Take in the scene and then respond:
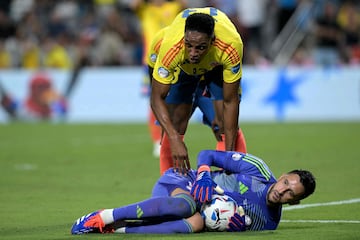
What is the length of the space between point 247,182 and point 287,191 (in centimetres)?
43

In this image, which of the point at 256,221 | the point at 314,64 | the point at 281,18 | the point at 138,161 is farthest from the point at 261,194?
the point at 281,18

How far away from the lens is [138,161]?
14070 millimetres

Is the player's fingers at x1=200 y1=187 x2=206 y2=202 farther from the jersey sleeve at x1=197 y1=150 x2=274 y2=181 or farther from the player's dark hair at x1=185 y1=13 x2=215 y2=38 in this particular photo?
the player's dark hair at x1=185 y1=13 x2=215 y2=38

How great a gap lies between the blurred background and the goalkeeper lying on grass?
543 inches

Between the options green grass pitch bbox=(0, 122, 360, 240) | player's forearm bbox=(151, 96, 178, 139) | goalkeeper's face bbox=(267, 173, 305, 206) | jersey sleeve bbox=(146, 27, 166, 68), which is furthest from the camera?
jersey sleeve bbox=(146, 27, 166, 68)

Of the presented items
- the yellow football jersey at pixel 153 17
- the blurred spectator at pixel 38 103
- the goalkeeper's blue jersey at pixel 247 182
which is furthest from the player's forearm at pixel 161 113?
the blurred spectator at pixel 38 103

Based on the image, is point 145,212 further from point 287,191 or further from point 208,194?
point 287,191

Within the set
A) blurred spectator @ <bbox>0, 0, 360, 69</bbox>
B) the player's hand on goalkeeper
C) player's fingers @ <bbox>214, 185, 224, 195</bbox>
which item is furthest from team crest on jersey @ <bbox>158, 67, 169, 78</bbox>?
blurred spectator @ <bbox>0, 0, 360, 69</bbox>

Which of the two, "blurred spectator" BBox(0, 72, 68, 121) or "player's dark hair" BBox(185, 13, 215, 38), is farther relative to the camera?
"blurred spectator" BBox(0, 72, 68, 121)

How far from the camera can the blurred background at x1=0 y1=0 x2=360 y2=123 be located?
2200 cm

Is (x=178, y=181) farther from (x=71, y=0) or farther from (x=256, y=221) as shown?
(x=71, y=0)

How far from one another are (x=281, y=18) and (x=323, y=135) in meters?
7.17

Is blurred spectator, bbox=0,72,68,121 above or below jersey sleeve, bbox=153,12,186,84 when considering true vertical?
below

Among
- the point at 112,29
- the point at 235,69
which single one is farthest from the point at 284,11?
the point at 235,69
